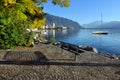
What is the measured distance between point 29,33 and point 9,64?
438 inches

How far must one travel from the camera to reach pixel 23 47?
25.9 m

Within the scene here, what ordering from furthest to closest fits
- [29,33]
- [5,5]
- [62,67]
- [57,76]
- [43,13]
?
1. [43,13]
2. [29,33]
3. [5,5]
4. [62,67]
5. [57,76]

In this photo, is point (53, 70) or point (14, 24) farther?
point (14, 24)

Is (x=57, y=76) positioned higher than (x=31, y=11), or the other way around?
(x=31, y=11)

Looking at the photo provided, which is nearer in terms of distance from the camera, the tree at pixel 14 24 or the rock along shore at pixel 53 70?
the rock along shore at pixel 53 70

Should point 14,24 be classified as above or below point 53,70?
above

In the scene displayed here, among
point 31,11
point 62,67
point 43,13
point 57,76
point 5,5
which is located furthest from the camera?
point 43,13

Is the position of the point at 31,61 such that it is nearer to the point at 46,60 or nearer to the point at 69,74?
the point at 46,60

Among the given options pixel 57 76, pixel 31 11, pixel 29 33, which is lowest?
pixel 57 76

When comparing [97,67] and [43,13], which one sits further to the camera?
[43,13]

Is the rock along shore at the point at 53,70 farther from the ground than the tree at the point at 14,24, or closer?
closer

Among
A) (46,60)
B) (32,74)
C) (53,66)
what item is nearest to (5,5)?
(46,60)

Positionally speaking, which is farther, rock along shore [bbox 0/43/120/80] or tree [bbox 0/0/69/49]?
tree [bbox 0/0/69/49]

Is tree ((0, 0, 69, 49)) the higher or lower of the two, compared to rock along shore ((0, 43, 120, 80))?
higher
